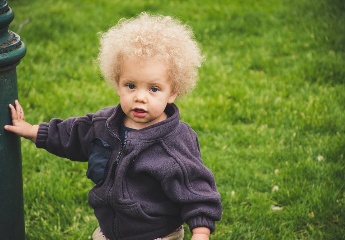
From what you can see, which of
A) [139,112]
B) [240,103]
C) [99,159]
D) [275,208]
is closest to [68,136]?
[99,159]

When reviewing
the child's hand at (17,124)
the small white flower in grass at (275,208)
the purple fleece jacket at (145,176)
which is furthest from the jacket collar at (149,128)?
the small white flower in grass at (275,208)

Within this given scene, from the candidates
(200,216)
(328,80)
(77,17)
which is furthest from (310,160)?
(77,17)

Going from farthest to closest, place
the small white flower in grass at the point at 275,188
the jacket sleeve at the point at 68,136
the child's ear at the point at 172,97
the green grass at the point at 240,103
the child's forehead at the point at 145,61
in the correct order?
1. the small white flower in grass at the point at 275,188
2. the green grass at the point at 240,103
3. the jacket sleeve at the point at 68,136
4. the child's ear at the point at 172,97
5. the child's forehead at the point at 145,61

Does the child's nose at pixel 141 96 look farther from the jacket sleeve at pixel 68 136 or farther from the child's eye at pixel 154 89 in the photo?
the jacket sleeve at pixel 68 136

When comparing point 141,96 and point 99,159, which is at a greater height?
point 141,96

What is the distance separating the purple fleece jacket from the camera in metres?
2.46

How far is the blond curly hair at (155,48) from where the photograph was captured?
2418mm

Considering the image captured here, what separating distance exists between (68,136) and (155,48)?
62cm

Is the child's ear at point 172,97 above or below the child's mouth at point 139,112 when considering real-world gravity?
above

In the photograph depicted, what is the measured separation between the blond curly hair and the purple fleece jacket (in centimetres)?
16

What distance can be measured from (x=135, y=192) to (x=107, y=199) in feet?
0.41

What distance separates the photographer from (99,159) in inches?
101

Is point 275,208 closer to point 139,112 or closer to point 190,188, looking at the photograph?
point 190,188

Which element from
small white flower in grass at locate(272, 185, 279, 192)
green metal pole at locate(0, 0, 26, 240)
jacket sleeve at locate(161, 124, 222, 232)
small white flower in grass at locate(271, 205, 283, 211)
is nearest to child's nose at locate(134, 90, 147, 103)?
jacket sleeve at locate(161, 124, 222, 232)
